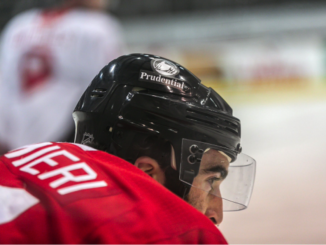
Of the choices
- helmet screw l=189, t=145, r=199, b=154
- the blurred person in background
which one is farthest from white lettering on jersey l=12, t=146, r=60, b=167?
the blurred person in background

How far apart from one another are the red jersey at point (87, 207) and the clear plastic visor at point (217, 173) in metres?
0.33

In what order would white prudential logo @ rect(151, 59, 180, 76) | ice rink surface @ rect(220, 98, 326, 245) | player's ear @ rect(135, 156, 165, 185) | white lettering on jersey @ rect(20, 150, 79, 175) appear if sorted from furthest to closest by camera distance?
ice rink surface @ rect(220, 98, 326, 245) → white prudential logo @ rect(151, 59, 180, 76) → player's ear @ rect(135, 156, 165, 185) → white lettering on jersey @ rect(20, 150, 79, 175)

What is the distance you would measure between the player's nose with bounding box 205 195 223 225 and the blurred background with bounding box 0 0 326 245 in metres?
1.39

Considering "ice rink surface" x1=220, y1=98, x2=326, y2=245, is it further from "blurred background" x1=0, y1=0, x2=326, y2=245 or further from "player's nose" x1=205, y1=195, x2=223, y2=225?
"player's nose" x1=205, y1=195, x2=223, y2=225

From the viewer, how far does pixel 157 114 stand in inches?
46.1

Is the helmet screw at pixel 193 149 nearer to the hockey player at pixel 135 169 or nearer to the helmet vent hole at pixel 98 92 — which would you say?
the hockey player at pixel 135 169

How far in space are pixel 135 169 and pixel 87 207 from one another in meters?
0.18

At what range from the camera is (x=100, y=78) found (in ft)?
4.36

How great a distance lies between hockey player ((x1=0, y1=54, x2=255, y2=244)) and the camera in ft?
2.39

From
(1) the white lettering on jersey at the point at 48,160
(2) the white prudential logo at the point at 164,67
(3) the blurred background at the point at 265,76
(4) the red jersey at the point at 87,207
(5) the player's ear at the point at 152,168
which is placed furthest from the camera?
(3) the blurred background at the point at 265,76

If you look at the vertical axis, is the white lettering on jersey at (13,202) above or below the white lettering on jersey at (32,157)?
below

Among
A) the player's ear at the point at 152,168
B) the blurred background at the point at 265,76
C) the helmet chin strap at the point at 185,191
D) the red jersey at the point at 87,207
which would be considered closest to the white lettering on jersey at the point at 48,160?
the red jersey at the point at 87,207

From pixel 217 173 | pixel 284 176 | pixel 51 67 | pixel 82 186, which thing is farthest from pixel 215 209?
pixel 284 176

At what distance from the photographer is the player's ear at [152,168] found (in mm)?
1139
